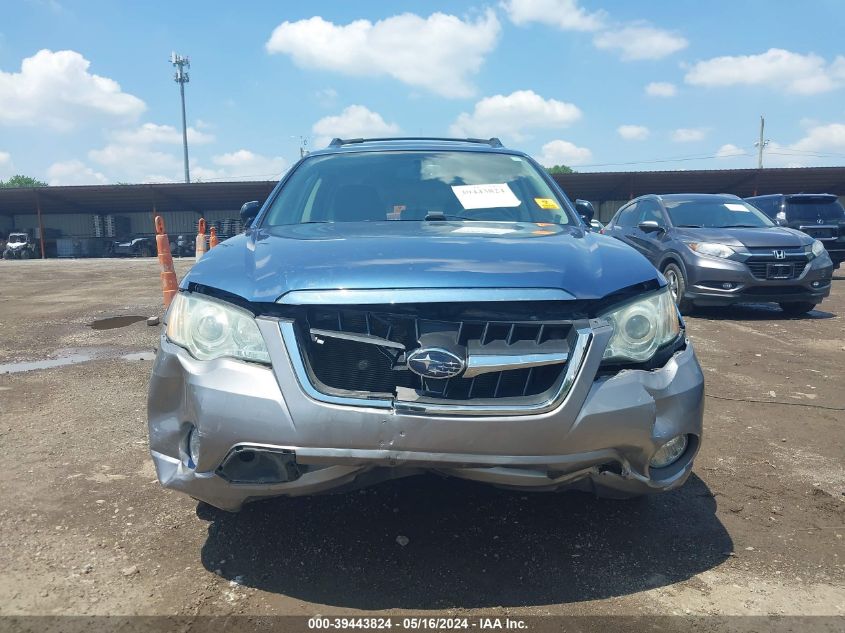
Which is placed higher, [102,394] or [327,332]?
[327,332]

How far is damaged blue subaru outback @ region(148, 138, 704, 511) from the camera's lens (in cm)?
194

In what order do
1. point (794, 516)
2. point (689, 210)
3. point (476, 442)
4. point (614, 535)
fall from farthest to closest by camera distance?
point (689, 210) < point (794, 516) < point (614, 535) < point (476, 442)

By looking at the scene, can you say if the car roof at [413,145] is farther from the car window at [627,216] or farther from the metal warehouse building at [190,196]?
the metal warehouse building at [190,196]

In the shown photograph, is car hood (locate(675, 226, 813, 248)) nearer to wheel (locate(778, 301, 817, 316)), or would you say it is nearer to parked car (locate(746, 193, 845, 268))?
wheel (locate(778, 301, 817, 316))

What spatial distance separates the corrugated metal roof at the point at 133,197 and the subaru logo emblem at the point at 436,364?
3568 centimetres

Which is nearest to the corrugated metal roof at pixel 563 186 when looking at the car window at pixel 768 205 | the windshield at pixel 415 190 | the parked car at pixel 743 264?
the car window at pixel 768 205

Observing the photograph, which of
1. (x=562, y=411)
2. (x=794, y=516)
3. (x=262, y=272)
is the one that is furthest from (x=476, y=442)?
(x=794, y=516)

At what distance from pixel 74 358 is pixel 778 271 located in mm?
7506

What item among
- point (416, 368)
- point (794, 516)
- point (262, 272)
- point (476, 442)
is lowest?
point (794, 516)

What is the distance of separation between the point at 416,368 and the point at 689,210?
794 centimetres

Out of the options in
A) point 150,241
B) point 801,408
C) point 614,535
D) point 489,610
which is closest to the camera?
point 489,610

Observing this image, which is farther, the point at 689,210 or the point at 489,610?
the point at 689,210

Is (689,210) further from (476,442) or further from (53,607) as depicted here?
(53,607)

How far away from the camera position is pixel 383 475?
80.7 inches
